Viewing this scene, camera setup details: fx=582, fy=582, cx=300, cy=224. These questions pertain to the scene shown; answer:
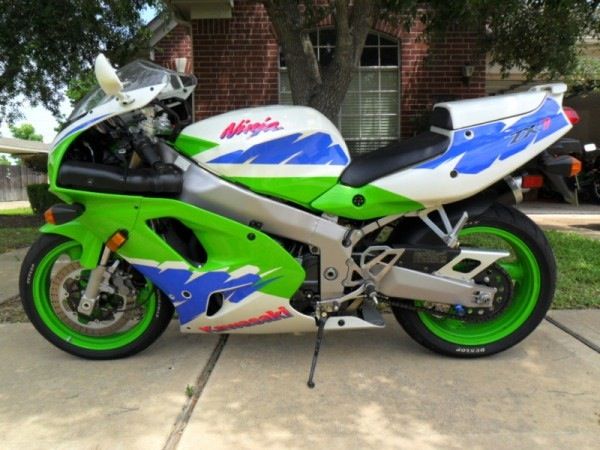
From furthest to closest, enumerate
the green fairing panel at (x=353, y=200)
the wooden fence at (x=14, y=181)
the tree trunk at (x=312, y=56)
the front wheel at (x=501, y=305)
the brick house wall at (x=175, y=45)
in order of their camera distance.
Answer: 1. the wooden fence at (x=14, y=181)
2. the brick house wall at (x=175, y=45)
3. the tree trunk at (x=312, y=56)
4. the front wheel at (x=501, y=305)
5. the green fairing panel at (x=353, y=200)

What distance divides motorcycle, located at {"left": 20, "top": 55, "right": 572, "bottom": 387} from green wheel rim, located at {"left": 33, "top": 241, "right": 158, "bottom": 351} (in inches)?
0.5

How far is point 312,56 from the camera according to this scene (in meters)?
5.37

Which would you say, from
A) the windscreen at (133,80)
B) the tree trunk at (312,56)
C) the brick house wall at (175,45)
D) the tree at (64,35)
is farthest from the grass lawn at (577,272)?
the brick house wall at (175,45)

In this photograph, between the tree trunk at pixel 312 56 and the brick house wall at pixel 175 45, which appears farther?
the brick house wall at pixel 175 45

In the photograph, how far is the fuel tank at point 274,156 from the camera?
9.92 feet

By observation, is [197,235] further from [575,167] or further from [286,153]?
[575,167]

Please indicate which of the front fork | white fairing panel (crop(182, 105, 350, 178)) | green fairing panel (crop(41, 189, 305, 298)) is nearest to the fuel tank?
white fairing panel (crop(182, 105, 350, 178))

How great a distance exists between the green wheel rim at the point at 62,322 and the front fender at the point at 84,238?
0.08m

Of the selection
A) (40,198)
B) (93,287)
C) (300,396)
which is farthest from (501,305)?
(40,198)

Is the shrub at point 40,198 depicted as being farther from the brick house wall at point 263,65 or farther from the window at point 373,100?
the window at point 373,100

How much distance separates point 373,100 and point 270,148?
7400 mm

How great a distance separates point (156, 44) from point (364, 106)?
399 centimetres

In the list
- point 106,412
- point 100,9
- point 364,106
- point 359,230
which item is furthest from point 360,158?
point 364,106

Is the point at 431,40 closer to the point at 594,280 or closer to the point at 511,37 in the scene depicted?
the point at 511,37
